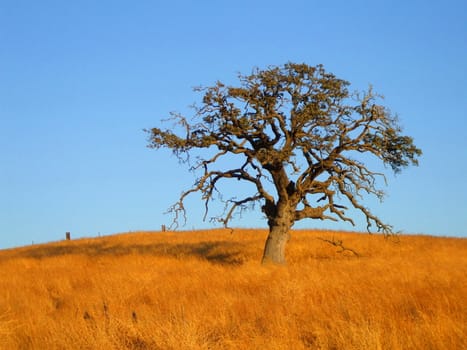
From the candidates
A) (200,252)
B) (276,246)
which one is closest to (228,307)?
(276,246)

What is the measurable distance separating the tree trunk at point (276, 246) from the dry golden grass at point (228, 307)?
1.76 meters

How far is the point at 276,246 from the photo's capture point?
23469mm

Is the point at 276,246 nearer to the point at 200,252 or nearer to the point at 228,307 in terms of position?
the point at 200,252

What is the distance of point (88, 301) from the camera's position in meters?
14.9

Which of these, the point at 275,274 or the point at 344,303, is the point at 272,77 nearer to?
the point at 275,274

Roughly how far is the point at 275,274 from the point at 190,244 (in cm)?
1678

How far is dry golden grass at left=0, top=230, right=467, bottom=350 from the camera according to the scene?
9133 mm

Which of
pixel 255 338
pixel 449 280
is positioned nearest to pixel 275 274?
pixel 449 280

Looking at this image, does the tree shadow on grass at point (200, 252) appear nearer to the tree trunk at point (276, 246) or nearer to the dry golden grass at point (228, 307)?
the tree trunk at point (276, 246)

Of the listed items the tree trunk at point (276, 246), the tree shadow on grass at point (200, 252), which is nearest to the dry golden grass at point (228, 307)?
the tree trunk at point (276, 246)

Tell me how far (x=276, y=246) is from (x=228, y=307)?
11.2 metres

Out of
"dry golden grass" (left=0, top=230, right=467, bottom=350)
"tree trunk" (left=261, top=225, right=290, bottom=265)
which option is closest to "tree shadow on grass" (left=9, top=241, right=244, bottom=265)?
"tree trunk" (left=261, top=225, right=290, bottom=265)

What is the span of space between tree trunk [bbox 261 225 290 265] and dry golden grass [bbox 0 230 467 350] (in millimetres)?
1763

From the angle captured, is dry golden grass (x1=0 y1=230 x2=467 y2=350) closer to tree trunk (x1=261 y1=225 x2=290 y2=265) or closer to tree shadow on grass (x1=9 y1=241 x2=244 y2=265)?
tree trunk (x1=261 y1=225 x2=290 y2=265)
